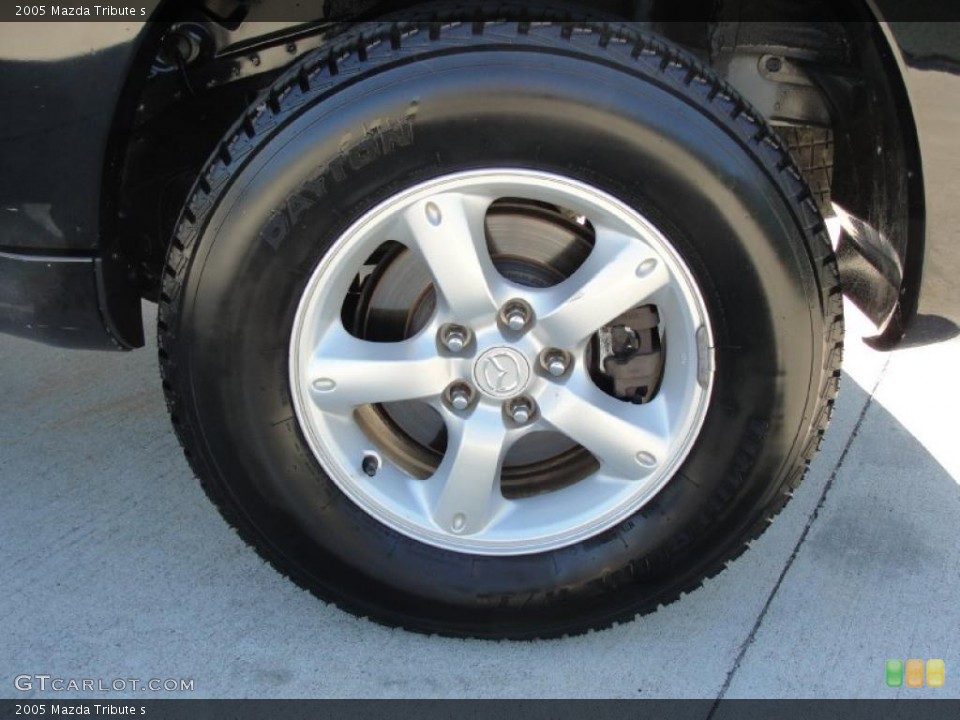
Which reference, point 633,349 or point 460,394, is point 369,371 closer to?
point 460,394

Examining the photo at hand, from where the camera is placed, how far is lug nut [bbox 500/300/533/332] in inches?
81.1

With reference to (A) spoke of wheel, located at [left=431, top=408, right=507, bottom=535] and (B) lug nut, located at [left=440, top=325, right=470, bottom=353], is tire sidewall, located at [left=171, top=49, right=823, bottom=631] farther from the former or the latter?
(B) lug nut, located at [left=440, top=325, right=470, bottom=353]

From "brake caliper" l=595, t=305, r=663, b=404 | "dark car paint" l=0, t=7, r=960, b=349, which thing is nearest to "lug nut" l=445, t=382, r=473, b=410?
"brake caliper" l=595, t=305, r=663, b=404

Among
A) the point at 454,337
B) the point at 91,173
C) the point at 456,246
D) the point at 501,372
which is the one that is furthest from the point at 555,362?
the point at 91,173

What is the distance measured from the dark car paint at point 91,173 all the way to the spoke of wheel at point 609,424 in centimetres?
56

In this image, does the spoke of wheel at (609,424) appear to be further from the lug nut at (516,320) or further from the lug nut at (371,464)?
the lug nut at (371,464)

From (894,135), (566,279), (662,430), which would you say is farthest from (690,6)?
(662,430)

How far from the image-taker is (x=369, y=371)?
209 cm

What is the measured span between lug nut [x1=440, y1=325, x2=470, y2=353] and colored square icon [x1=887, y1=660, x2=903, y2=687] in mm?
1170

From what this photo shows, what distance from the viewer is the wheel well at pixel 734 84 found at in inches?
81.9

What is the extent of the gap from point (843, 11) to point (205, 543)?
1868 millimetres

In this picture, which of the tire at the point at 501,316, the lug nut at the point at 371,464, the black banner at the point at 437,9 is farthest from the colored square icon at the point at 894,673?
the black banner at the point at 437,9
